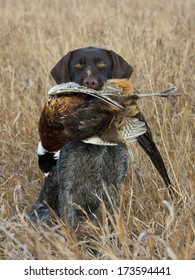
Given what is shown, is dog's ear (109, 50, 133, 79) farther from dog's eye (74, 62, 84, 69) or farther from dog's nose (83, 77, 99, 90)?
dog's nose (83, 77, 99, 90)

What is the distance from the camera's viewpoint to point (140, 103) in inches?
207

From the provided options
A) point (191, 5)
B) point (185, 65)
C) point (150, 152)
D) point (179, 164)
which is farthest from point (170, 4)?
point (150, 152)

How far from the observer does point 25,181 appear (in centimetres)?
449

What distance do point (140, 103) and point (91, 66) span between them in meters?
1.09

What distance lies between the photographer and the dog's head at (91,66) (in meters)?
4.26

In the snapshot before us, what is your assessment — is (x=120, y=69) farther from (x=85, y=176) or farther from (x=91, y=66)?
(x=85, y=176)

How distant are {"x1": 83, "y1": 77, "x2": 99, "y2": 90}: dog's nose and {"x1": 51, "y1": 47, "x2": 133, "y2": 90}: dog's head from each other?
24cm

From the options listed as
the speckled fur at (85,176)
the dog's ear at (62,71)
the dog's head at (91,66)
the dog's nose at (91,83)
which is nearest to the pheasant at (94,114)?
the speckled fur at (85,176)

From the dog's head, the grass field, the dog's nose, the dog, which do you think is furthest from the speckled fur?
the dog's head

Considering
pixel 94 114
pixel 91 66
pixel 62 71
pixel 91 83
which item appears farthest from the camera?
pixel 62 71

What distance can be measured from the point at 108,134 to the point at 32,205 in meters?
1.15

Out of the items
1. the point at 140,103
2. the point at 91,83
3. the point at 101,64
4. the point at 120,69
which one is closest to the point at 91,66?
the point at 101,64

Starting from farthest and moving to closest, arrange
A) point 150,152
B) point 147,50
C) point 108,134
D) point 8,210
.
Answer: point 147,50
point 8,210
point 150,152
point 108,134

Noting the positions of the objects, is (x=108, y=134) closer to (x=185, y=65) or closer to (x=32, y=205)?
(x=32, y=205)
